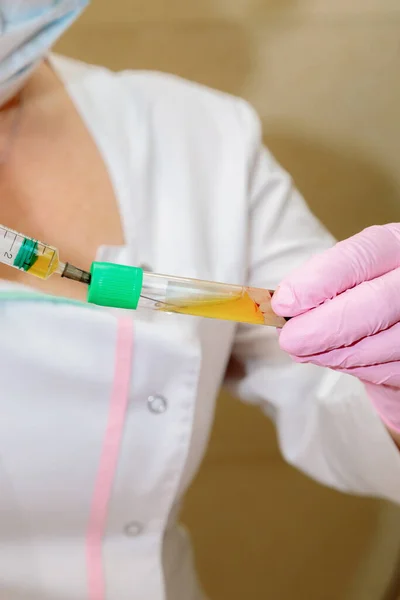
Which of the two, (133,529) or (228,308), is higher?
(228,308)

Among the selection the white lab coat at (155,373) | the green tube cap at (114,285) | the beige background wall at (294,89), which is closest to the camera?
the green tube cap at (114,285)

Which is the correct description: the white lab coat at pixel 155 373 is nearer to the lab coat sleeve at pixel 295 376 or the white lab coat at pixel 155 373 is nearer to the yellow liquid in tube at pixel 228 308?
the lab coat sleeve at pixel 295 376

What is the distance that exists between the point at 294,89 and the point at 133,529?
0.59 meters

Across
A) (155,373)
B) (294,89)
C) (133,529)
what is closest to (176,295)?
(155,373)

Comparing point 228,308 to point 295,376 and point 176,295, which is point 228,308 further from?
point 295,376

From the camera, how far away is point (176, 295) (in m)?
0.40

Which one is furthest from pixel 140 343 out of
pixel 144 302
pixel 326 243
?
pixel 326 243

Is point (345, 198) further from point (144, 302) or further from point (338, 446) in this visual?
point (144, 302)

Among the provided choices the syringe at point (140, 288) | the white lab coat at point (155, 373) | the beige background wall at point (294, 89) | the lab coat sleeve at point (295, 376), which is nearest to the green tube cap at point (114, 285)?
the syringe at point (140, 288)

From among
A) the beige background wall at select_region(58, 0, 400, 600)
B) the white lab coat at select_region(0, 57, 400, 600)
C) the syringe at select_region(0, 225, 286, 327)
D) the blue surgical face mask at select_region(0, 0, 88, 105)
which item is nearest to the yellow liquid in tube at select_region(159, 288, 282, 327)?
the syringe at select_region(0, 225, 286, 327)

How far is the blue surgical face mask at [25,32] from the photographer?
0.46 metres

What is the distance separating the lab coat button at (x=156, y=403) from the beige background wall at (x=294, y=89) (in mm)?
471

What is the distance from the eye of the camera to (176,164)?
582 millimetres

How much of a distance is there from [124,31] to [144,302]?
54 cm
